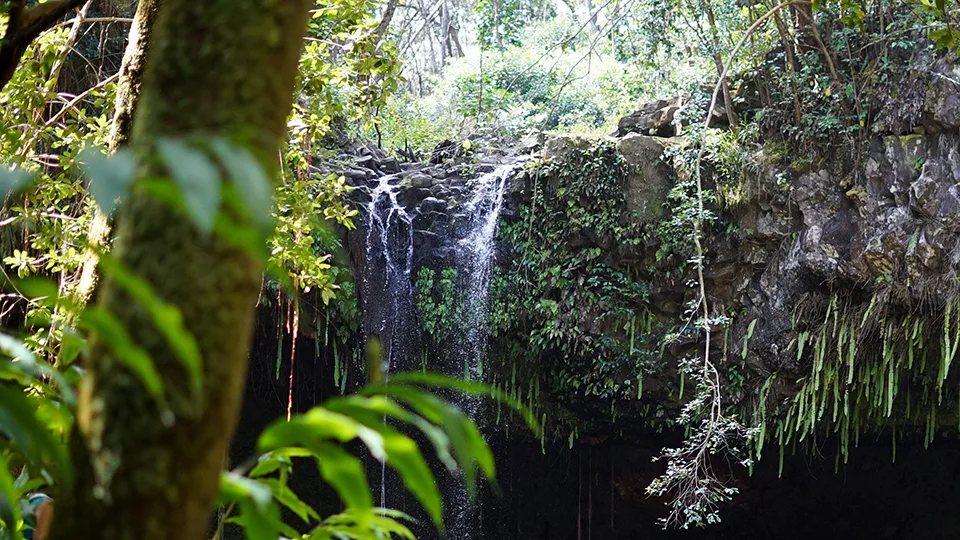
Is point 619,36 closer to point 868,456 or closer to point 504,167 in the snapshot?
point 504,167

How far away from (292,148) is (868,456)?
665 centimetres

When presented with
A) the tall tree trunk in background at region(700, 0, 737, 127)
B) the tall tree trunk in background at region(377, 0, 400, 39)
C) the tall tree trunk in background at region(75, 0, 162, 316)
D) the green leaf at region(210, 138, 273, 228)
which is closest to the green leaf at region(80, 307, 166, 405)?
the green leaf at region(210, 138, 273, 228)

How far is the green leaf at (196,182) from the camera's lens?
0.50 meters

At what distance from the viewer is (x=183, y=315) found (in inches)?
25.0

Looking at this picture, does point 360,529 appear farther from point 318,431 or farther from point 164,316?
point 164,316

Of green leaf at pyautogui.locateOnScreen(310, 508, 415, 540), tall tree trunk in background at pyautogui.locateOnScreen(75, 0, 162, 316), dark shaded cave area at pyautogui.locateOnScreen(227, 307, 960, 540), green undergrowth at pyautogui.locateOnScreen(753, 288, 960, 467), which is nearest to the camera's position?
green leaf at pyautogui.locateOnScreen(310, 508, 415, 540)

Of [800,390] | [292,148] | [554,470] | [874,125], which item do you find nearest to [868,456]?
[800,390]

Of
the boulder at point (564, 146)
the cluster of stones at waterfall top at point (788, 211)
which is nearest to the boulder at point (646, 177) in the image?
the cluster of stones at waterfall top at point (788, 211)

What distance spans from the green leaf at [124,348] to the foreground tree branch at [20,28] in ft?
2.22

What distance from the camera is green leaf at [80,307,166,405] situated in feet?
1.87

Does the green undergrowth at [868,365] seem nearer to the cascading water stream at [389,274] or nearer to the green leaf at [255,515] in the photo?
the cascading water stream at [389,274]

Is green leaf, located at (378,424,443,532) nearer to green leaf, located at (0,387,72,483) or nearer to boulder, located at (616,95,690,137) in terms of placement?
green leaf, located at (0,387,72,483)

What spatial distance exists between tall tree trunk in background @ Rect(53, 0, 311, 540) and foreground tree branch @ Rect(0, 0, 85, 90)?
0.56 meters

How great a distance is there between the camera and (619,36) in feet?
23.6
